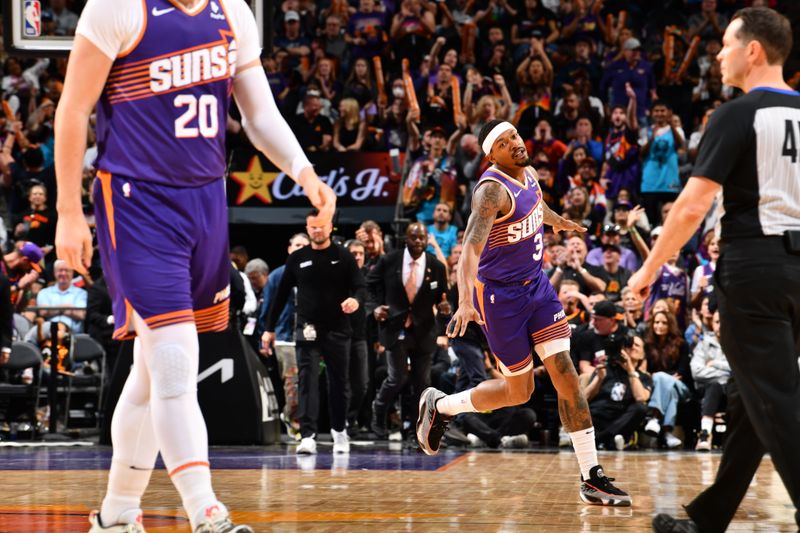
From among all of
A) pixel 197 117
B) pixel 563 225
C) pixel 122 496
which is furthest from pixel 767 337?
pixel 563 225

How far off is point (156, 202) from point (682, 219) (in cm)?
188

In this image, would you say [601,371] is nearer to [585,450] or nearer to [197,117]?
[585,450]

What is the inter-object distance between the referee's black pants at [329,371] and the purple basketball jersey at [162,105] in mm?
7455

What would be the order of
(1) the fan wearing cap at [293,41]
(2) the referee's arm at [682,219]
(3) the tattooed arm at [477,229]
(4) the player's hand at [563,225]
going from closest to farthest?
(2) the referee's arm at [682,219] → (3) the tattooed arm at [477,229] → (4) the player's hand at [563,225] → (1) the fan wearing cap at [293,41]

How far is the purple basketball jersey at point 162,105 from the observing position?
165 inches

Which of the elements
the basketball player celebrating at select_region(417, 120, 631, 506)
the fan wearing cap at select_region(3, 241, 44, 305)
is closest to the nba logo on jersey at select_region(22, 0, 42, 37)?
the basketball player celebrating at select_region(417, 120, 631, 506)

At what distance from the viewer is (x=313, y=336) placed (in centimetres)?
1170

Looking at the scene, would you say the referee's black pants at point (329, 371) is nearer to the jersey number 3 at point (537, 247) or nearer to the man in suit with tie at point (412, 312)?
the man in suit with tie at point (412, 312)

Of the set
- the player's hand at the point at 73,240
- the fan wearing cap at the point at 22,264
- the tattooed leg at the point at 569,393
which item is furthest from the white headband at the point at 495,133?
the fan wearing cap at the point at 22,264

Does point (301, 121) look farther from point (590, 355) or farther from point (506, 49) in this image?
point (590, 355)

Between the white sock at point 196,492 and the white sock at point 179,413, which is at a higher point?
the white sock at point 179,413

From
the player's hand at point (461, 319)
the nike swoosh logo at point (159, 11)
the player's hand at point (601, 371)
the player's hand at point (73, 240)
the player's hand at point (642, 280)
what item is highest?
the nike swoosh logo at point (159, 11)

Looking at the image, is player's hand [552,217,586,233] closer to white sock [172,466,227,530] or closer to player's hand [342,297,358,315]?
white sock [172,466,227,530]

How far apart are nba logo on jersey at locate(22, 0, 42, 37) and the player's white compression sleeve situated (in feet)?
17.6
